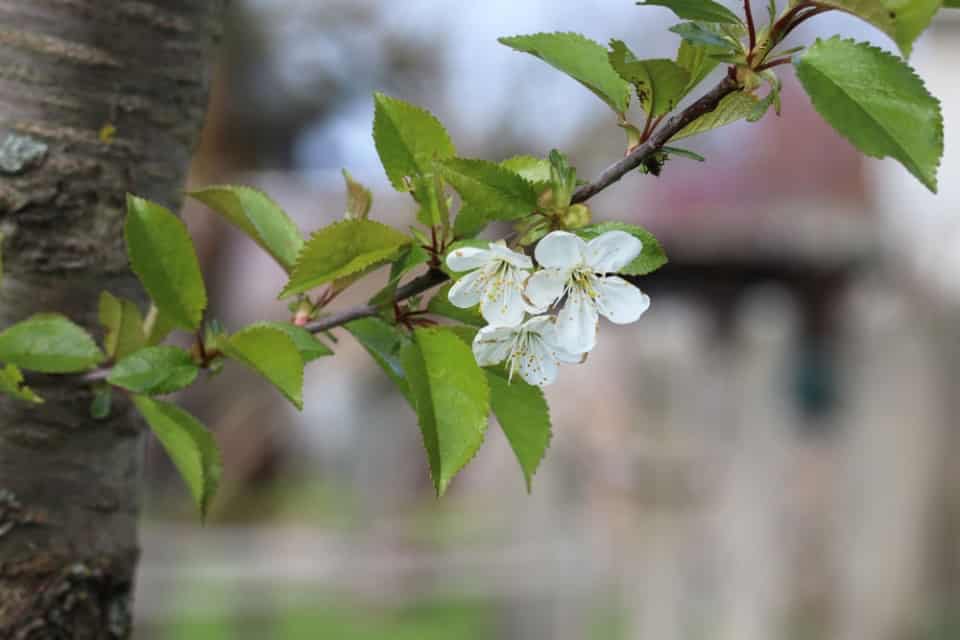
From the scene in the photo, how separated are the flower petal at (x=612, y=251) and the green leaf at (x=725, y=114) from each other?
0.06 metres

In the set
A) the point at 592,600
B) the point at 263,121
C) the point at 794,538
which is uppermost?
the point at 263,121

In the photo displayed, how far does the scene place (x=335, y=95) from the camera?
34.5ft

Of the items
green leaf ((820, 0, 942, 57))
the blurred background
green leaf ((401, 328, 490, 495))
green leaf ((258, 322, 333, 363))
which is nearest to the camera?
green leaf ((820, 0, 942, 57))

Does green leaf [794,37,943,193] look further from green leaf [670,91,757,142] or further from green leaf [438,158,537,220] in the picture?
green leaf [438,158,537,220]

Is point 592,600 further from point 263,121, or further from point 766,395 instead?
point 263,121

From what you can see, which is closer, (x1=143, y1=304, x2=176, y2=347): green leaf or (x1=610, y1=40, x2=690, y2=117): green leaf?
(x1=610, y1=40, x2=690, y2=117): green leaf

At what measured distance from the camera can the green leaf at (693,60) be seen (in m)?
0.58

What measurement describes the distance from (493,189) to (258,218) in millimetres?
219

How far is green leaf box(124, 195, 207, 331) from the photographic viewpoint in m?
0.70

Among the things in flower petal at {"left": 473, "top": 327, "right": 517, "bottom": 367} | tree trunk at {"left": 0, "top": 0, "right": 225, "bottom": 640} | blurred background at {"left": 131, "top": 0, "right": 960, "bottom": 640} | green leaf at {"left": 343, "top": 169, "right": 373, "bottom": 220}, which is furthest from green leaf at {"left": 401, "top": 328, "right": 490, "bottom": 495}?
blurred background at {"left": 131, "top": 0, "right": 960, "bottom": 640}

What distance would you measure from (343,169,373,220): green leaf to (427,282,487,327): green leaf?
3.5 inches

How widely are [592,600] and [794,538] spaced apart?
2.22ft

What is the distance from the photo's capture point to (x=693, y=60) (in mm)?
585

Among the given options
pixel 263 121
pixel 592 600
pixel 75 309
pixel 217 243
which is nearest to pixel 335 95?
pixel 263 121
